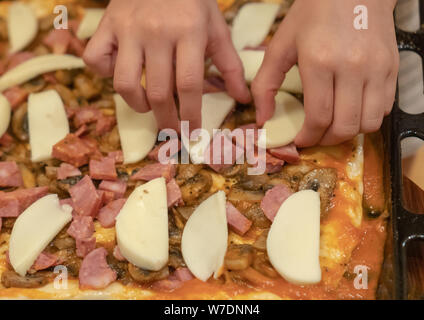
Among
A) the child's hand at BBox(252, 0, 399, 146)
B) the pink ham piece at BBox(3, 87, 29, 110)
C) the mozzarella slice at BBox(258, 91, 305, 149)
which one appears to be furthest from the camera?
the pink ham piece at BBox(3, 87, 29, 110)

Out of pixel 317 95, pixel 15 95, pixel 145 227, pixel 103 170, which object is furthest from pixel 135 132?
pixel 317 95

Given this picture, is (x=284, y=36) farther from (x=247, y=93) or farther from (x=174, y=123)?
(x=174, y=123)

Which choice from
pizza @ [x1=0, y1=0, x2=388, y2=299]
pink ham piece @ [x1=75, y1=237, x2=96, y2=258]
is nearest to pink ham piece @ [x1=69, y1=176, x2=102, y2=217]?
pizza @ [x1=0, y1=0, x2=388, y2=299]

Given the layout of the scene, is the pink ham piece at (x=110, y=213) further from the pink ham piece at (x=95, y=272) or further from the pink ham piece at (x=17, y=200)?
the pink ham piece at (x=17, y=200)

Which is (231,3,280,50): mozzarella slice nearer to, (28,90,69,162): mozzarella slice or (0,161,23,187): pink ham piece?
(28,90,69,162): mozzarella slice

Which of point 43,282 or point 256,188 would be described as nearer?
point 43,282

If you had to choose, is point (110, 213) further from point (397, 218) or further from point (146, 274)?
point (397, 218)

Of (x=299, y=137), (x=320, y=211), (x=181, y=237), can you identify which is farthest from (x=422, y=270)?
(x=181, y=237)
